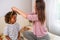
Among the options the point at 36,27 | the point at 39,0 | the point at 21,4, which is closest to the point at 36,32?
the point at 36,27

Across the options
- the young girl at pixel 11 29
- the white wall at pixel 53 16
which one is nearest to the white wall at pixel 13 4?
the white wall at pixel 53 16

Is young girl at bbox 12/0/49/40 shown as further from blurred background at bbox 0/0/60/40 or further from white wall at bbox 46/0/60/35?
white wall at bbox 46/0/60/35

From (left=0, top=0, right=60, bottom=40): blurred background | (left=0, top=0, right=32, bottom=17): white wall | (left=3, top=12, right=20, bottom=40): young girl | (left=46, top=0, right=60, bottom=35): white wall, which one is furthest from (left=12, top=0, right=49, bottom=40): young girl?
(left=0, top=0, right=32, bottom=17): white wall

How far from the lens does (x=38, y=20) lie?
2.06 m

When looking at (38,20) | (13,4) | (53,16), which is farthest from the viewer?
(13,4)

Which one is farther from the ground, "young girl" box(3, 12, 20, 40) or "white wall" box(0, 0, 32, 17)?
"white wall" box(0, 0, 32, 17)

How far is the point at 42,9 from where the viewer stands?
2.03 m

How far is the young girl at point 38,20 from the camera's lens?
6.56 ft

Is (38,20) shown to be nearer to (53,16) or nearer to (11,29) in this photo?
(11,29)

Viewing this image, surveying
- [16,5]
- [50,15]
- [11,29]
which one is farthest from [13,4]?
[11,29]

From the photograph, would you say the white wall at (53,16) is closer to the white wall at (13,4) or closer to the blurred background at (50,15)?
the blurred background at (50,15)

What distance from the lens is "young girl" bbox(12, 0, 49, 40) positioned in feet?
6.56

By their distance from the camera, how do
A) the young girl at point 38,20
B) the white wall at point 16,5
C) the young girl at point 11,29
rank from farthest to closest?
the white wall at point 16,5 → the young girl at point 11,29 → the young girl at point 38,20

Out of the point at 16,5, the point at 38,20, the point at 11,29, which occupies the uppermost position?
the point at 16,5
